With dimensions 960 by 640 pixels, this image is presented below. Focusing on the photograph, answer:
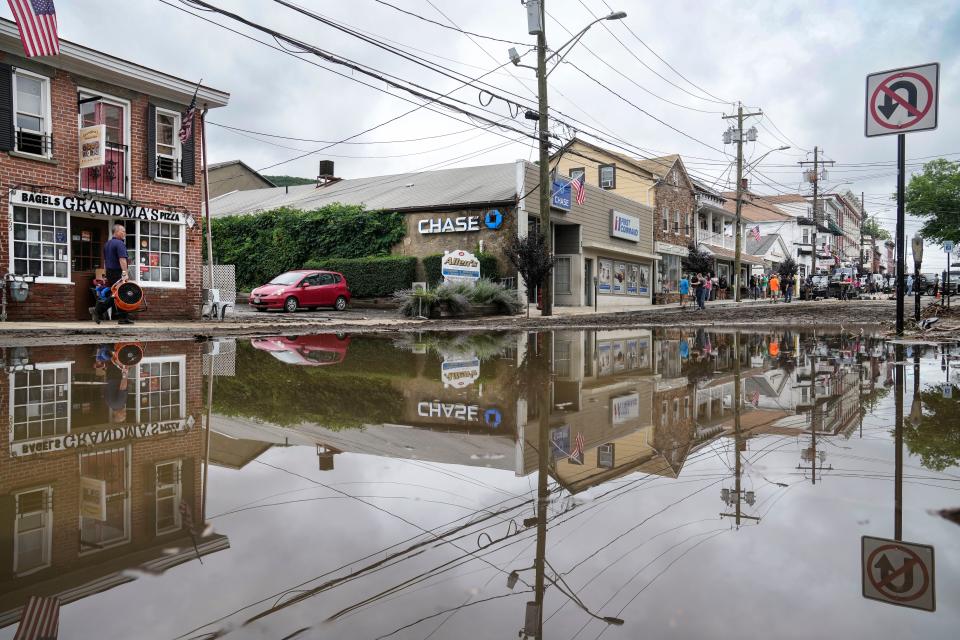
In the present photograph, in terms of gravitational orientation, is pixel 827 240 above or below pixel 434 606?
above

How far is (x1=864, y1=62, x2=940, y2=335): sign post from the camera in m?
9.18

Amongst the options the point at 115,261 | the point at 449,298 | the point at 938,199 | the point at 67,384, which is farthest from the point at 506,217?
the point at 938,199

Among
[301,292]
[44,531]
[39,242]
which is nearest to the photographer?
[44,531]

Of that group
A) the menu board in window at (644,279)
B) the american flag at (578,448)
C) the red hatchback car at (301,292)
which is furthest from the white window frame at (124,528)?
the menu board in window at (644,279)

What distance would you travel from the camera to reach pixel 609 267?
38.4 meters

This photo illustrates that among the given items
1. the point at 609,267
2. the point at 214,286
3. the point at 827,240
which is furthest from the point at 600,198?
the point at 827,240

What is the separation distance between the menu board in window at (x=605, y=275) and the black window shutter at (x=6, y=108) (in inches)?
1057

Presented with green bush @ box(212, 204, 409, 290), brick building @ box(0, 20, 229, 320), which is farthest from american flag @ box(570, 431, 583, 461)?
green bush @ box(212, 204, 409, 290)

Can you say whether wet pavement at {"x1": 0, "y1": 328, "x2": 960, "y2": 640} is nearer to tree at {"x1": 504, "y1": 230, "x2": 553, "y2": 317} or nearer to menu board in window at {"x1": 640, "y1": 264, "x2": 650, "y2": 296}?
tree at {"x1": 504, "y1": 230, "x2": 553, "y2": 317}

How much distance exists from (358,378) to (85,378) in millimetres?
2406

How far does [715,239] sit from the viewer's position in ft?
175

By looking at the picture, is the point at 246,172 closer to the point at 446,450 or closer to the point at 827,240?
the point at 446,450

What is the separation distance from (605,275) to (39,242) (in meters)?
27.0

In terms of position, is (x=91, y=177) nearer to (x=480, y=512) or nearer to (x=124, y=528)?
(x=124, y=528)
